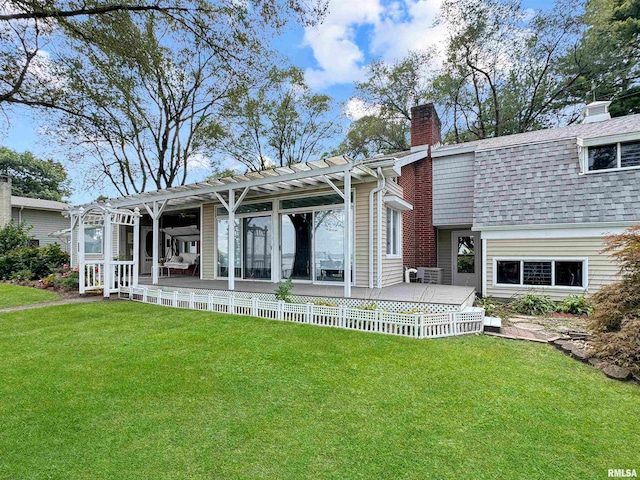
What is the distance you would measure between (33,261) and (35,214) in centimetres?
856

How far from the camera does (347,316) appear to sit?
5.83m

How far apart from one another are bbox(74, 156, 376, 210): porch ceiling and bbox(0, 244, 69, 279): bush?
20.1 feet

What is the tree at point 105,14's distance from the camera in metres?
5.47

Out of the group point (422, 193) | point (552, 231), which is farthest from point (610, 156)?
point (422, 193)

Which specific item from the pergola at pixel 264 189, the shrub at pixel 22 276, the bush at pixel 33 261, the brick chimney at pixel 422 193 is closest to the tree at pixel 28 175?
the bush at pixel 33 261

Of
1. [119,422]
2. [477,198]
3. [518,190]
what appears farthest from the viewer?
[477,198]

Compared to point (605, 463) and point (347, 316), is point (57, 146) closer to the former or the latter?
point (347, 316)

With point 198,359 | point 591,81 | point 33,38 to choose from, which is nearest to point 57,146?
point 33,38

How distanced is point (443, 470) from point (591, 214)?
28.2ft

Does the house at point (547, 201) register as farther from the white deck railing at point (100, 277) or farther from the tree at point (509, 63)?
the white deck railing at point (100, 277)

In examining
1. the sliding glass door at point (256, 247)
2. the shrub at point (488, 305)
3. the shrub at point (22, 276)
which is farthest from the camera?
the shrub at point (22, 276)

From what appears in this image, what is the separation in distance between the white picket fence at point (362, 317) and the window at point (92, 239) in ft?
28.8

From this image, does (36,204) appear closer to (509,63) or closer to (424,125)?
(424,125)

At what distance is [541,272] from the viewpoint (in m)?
8.35
